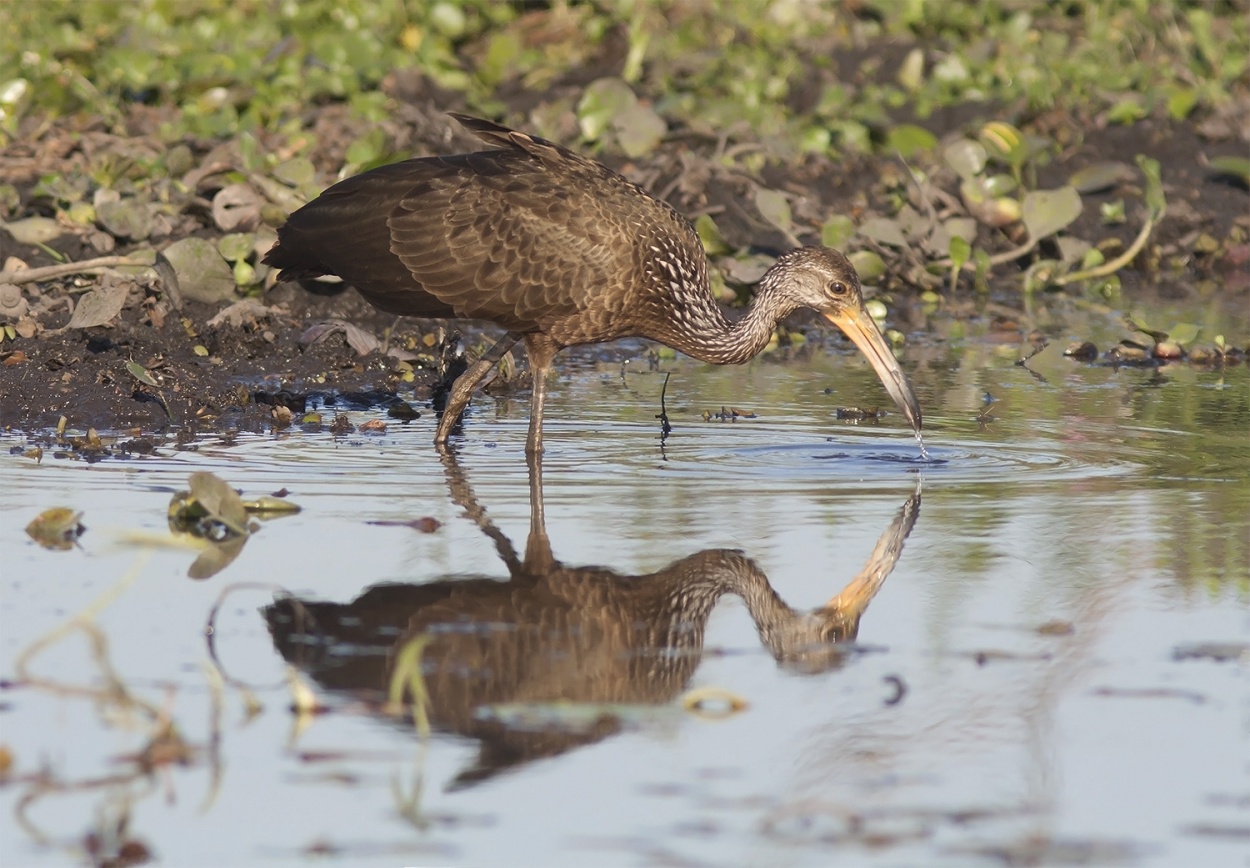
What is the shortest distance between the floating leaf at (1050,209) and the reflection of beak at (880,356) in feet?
11.9

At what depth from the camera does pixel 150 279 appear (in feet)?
31.7

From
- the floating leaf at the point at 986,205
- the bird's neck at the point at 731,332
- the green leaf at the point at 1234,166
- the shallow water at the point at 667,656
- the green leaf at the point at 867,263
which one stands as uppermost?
the green leaf at the point at 1234,166

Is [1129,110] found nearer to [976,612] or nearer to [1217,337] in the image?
[1217,337]

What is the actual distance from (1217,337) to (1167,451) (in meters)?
2.76

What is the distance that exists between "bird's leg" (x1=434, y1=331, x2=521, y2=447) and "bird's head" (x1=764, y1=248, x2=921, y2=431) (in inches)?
47.3

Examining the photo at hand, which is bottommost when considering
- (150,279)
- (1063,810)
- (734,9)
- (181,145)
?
(1063,810)

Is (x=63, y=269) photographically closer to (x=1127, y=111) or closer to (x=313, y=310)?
(x=313, y=310)

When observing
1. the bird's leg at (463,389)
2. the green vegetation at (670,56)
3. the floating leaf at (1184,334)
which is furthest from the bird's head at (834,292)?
the green vegetation at (670,56)

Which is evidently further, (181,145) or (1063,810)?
(181,145)

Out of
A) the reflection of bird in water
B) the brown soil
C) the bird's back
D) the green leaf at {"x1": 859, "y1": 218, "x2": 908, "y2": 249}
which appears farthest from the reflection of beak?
the green leaf at {"x1": 859, "y1": 218, "x2": 908, "y2": 249}

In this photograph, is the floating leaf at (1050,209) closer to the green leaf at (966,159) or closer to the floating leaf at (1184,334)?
the green leaf at (966,159)

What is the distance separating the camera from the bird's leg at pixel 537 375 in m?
8.12

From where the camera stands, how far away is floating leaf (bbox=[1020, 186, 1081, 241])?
11.9m

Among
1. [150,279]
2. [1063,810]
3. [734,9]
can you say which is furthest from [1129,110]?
[1063,810]
